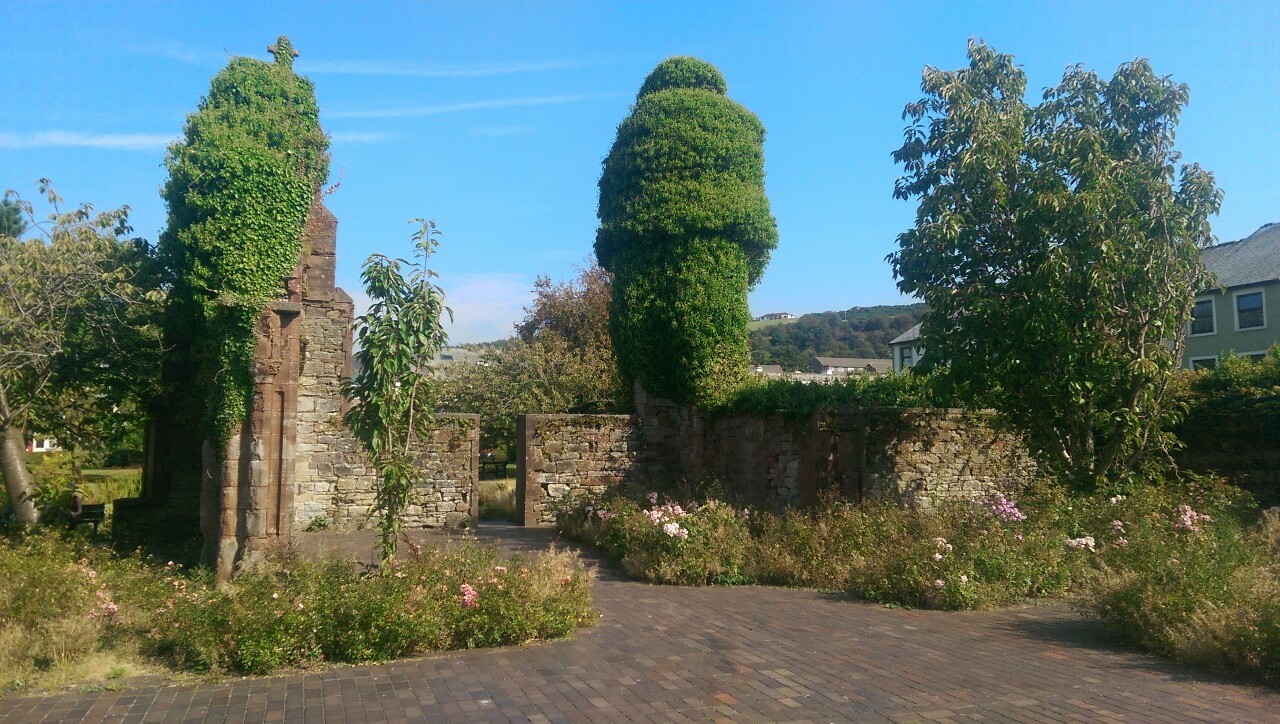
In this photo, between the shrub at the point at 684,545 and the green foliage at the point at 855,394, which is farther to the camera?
the green foliage at the point at 855,394

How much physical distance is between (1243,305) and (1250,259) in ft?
8.50

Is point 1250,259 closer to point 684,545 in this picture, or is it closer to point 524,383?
point 524,383

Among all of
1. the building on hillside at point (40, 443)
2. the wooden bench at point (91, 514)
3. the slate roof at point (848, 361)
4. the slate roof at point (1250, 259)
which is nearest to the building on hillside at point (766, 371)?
the wooden bench at point (91, 514)

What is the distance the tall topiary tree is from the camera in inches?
653

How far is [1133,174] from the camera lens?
39.0 ft

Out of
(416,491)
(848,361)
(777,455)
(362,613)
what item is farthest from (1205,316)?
(848,361)

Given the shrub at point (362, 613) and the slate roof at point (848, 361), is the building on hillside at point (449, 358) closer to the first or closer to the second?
the shrub at point (362, 613)

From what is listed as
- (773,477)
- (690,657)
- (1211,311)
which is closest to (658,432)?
(773,477)

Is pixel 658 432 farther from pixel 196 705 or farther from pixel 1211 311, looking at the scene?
pixel 1211 311

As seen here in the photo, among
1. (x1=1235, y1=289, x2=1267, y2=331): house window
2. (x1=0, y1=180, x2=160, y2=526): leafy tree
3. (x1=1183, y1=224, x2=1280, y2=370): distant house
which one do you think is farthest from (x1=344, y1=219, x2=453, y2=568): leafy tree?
(x1=1235, y1=289, x2=1267, y2=331): house window

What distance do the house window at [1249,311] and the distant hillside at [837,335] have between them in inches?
1935

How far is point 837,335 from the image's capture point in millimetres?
94250

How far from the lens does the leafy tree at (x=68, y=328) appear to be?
1245 cm

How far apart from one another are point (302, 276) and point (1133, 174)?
37.3 ft
